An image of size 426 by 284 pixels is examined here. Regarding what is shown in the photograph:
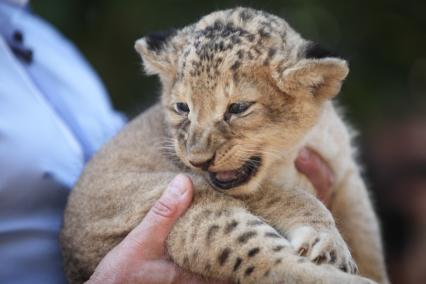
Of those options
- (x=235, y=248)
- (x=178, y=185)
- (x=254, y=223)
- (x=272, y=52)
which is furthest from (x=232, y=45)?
(x=235, y=248)

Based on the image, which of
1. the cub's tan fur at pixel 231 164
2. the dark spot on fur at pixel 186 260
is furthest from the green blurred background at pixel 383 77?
the dark spot on fur at pixel 186 260

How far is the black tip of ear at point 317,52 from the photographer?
391 centimetres

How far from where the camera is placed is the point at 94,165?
4.32 m

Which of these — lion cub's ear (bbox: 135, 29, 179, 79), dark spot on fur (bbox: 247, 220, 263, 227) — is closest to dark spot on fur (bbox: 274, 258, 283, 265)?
dark spot on fur (bbox: 247, 220, 263, 227)

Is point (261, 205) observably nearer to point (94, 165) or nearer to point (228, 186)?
point (228, 186)

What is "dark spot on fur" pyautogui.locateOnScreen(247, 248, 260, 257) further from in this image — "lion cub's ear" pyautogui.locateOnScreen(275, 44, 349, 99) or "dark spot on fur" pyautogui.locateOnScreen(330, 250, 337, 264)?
"lion cub's ear" pyautogui.locateOnScreen(275, 44, 349, 99)

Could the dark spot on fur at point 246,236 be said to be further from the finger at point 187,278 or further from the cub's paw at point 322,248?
the finger at point 187,278

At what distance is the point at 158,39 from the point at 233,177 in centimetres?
109

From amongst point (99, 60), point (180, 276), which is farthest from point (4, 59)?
point (99, 60)

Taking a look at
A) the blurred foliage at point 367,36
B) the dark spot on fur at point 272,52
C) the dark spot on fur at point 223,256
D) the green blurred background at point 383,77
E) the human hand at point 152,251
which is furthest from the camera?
the blurred foliage at point 367,36

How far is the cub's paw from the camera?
350cm

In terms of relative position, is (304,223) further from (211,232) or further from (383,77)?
(383,77)

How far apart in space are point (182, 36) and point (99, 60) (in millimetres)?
5844

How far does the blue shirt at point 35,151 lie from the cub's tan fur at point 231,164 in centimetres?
21
